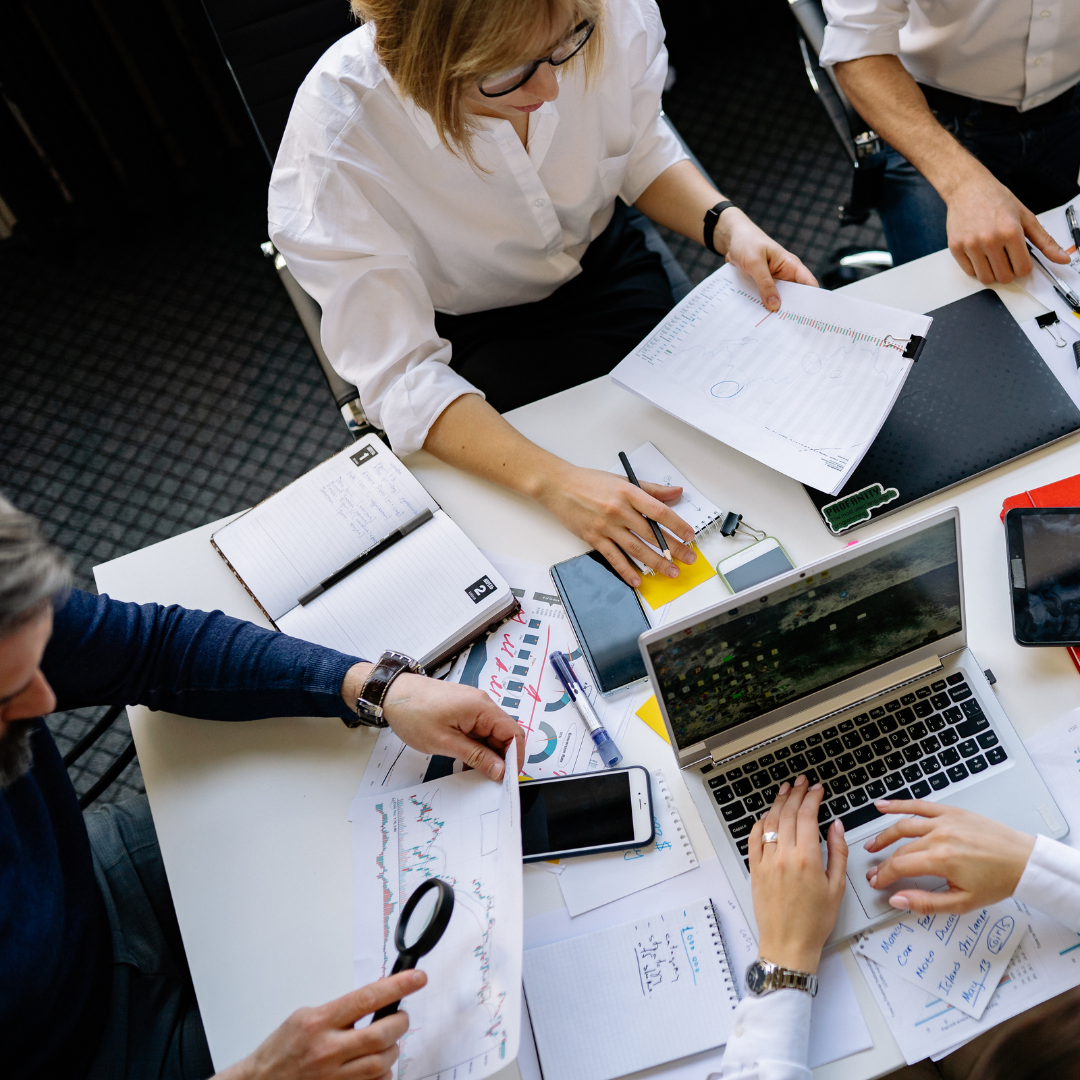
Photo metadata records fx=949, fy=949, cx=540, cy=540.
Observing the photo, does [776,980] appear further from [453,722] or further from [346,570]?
[346,570]

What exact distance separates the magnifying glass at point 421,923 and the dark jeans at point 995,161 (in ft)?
4.07

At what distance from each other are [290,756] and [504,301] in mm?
789

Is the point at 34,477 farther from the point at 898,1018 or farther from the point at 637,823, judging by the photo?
the point at 898,1018

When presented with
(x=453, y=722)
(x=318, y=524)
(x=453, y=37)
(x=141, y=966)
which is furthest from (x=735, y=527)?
(x=141, y=966)

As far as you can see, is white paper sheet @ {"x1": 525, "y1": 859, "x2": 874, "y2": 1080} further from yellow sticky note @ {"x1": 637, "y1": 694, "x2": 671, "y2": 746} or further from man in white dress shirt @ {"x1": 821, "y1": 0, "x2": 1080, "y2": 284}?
man in white dress shirt @ {"x1": 821, "y1": 0, "x2": 1080, "y2": 284}

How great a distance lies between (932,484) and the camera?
1.17 metres

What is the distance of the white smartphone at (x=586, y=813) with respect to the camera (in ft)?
3.31

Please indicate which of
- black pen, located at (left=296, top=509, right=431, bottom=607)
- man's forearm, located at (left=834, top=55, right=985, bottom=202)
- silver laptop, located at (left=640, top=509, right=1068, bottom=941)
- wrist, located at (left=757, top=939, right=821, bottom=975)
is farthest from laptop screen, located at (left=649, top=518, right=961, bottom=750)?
man's forearm, located at (left=834, top=55, right=985, bottom=202)

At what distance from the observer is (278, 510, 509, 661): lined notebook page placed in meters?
1.13

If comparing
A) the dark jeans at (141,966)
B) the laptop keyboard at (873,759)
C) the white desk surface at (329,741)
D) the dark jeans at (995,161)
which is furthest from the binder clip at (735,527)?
the dark jeans at (141,966)

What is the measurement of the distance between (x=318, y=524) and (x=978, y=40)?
4.09 feet

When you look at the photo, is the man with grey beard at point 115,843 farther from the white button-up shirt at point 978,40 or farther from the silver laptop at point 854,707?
the white button-up shirt at point 978,40

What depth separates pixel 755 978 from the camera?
2.91ft

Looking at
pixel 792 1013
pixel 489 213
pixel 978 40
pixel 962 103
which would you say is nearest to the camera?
pixel 792 1013
